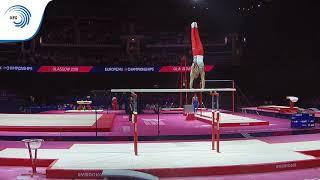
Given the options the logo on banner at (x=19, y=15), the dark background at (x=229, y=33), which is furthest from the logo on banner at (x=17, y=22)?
the dark background at (x=229, y=33)

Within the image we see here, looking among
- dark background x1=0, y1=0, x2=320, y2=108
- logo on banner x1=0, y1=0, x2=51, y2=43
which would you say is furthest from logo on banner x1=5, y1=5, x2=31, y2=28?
dark background x1=0, y1=0, x2=320, y2=108

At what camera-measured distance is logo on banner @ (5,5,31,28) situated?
6621 millimetres

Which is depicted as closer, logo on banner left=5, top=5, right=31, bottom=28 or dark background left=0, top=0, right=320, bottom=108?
logo on banner left=5, top=5, right=31, bottom=28

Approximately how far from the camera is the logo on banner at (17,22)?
6676 millimetres

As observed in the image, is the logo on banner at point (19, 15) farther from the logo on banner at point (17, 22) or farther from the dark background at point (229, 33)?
the dark background at point (229, 33)

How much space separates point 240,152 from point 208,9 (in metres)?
20.5

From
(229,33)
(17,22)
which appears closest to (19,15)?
(17,22)

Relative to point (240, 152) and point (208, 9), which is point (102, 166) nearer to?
point (240, 152)

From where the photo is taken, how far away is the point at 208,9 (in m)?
26.1

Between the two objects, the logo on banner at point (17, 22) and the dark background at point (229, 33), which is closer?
the logo on banner at point (17, 22)

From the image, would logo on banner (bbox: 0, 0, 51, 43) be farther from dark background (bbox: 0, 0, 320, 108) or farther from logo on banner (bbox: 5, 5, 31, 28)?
dark background (bbox: 0, 0, 320, 108)

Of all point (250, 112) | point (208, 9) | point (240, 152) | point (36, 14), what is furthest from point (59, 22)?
point (240, 152)

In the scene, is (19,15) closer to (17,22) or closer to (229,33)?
(17,22)

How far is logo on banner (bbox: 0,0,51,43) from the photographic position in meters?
6.68
